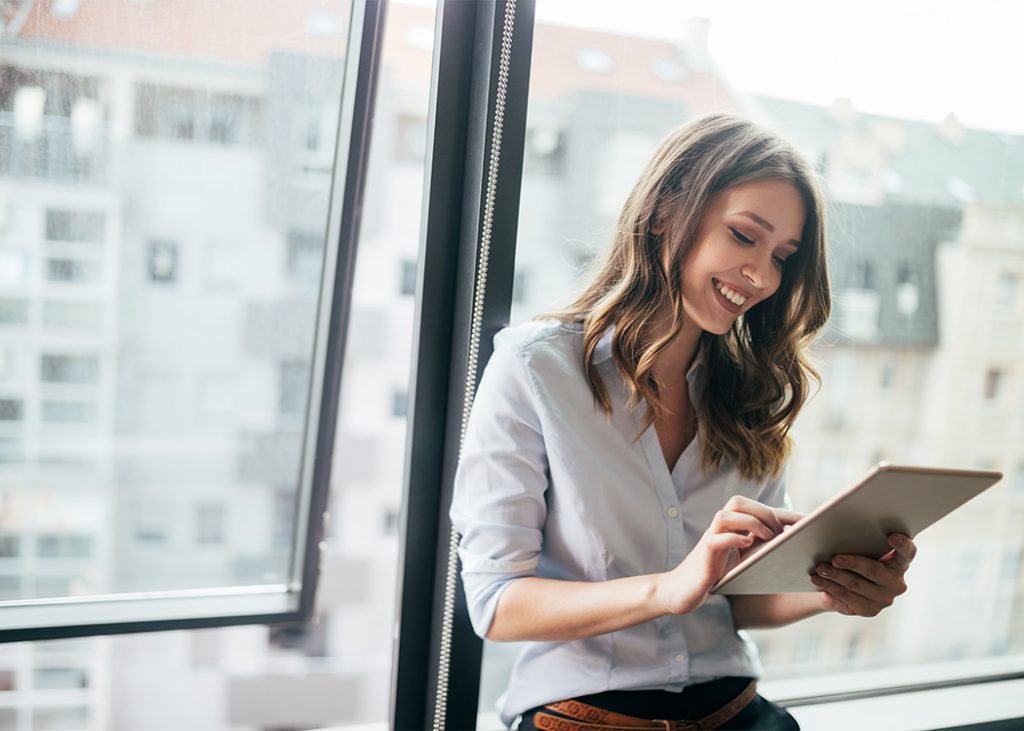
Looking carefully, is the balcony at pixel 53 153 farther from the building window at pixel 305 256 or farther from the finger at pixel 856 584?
the finger at pixel 856 584

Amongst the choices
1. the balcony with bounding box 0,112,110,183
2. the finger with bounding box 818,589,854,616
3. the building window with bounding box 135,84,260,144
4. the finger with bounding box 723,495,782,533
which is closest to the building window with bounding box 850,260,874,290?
the finger with bounding box 818,589,854,616

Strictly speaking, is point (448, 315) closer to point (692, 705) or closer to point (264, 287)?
point (264, 287)

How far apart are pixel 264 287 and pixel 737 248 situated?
87 cm

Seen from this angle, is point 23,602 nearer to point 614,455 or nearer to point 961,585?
point 614,455

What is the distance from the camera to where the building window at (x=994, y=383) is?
233cm

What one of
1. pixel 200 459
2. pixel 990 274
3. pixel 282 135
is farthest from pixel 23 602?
pixel 990 274

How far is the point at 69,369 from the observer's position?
157cm

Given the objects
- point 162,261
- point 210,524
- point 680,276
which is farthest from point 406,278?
point 680,276

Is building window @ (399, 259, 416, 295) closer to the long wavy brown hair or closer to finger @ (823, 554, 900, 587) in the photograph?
the long wavy brown hair

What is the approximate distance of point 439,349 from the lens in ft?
4.96

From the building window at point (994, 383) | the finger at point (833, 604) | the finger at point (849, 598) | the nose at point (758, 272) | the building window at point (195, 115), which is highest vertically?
the building window at point (195, 115)

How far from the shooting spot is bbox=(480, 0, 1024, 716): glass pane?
1.68m

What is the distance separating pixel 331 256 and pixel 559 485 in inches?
25.2

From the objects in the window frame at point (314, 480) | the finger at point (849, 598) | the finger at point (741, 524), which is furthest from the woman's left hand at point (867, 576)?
the window frame at point (314, 480)
